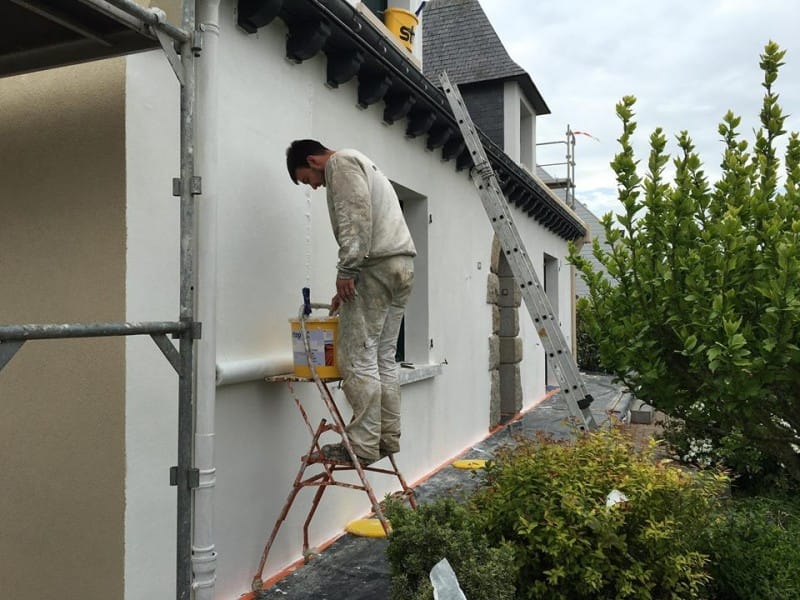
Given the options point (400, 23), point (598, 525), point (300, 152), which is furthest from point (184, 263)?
point (400, 23)

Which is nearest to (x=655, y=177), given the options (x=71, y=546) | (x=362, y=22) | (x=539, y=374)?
(x=362, y=22)

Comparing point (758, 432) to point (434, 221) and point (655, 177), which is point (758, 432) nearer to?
point (655, 177)

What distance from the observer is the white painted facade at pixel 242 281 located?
2732mm

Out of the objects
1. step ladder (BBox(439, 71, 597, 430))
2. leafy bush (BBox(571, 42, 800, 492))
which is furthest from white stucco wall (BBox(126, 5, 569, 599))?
leafy bush (BBox(571, 42, 800, 492))

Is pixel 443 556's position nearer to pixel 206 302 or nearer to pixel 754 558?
pixel 206 302

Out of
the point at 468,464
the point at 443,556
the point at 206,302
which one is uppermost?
the point at 206,302

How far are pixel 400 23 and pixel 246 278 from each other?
349 cm

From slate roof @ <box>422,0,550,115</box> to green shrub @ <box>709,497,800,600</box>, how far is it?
7741 millimetres

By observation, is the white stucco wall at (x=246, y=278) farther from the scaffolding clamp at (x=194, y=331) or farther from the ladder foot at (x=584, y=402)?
the ladder foot at (x=584, y=402)

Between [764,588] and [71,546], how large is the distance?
2.94m

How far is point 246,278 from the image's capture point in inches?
135

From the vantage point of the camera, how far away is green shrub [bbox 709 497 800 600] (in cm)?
289

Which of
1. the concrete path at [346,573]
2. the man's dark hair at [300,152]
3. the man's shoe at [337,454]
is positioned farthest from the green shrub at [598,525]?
the man's dark hair at [300,152]

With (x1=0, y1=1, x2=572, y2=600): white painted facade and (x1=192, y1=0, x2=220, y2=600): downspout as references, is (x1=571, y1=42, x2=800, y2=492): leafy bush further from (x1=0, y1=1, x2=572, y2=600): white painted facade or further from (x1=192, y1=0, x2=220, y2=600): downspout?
(x1=192, y1=0, x2=220, y2=600): downspout
